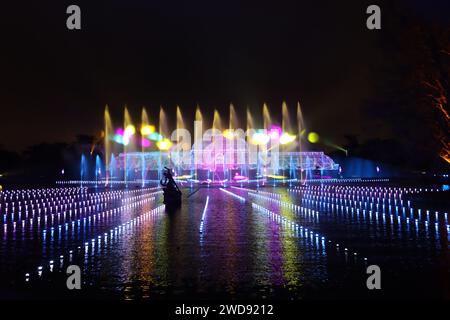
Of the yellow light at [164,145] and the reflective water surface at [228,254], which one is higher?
the yellow light at [164,145]

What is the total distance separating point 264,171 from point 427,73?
70916 mm

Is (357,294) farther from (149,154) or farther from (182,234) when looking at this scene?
(149,154)

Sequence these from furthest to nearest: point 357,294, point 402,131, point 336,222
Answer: point 402,131
point 336,222
point 357,294

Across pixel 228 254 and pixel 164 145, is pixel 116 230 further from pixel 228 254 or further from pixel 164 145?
pixel 164 145

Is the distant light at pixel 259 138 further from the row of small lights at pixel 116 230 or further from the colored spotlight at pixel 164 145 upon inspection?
the row of small lights at pixel 116 230

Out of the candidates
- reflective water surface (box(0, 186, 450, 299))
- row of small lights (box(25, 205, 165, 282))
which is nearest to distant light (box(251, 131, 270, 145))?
row of small lights (box(25, 205, 165, 282))

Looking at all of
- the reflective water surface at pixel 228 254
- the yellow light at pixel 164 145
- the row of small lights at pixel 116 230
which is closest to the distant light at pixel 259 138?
the yellow light at pixel 164 145

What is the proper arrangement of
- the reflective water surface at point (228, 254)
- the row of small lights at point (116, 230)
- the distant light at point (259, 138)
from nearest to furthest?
the reflective water surface at point (228, 254), the row of small lights at point (116, 230), the distant light at point (259, 138)

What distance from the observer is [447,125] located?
29.2m

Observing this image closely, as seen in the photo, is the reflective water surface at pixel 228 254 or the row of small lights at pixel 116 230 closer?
the reflective water surface at pixel 228 254

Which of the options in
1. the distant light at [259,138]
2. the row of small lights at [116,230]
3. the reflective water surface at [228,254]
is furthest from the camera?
the distant light at [259,138]

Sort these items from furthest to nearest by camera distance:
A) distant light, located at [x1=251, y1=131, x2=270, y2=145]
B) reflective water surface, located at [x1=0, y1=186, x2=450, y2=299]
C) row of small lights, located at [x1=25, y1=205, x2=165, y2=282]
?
distant light, located at [x1=251, y1=131, x2=270, y2=145], row of small lights, located at [x1=25, y1=205, x2=165, y2=282], reflective water surface, located at [x1=0, y1=186, x2=450, y2=299]

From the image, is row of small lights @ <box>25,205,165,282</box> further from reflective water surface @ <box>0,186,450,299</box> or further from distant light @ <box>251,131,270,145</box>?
distant light @ <box>251,131,270,145</box>

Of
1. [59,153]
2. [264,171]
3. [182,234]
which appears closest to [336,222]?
[182,234]
